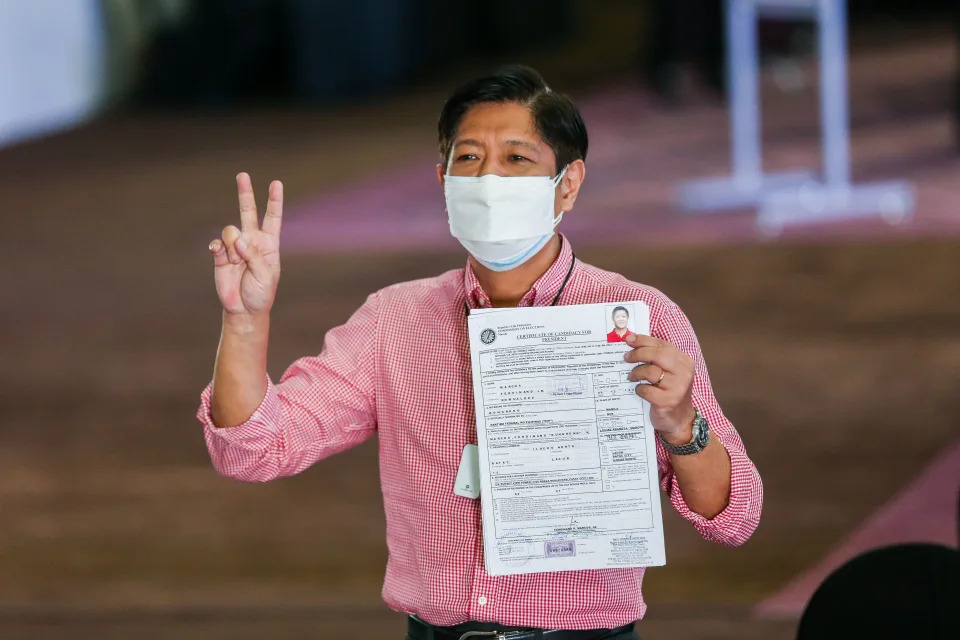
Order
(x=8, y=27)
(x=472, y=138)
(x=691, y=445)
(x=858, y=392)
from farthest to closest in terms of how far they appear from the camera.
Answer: (x=8, y=27)
(x=858, y=392)
(x=472, y=138)
(x=691, y=445)

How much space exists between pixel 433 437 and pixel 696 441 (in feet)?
1.19

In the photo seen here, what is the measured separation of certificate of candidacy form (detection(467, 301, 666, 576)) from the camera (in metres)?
1.73

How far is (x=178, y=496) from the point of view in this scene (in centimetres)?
445

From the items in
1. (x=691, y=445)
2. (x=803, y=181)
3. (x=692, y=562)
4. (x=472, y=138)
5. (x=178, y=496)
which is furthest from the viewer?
(x=803, y=181)

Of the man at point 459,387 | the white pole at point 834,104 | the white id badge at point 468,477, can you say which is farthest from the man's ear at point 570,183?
the white pole at point 834,104

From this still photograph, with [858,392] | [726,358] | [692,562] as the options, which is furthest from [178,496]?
[858,392]

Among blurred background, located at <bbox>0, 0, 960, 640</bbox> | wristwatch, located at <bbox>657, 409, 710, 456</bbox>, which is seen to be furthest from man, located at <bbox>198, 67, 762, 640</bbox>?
blurred background, located at <bbox>0, 0, 960, 640</bbox>

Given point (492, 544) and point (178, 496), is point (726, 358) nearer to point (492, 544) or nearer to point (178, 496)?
point (178, 496)

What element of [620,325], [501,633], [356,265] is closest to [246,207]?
[620,325]

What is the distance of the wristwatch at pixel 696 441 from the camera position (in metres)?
1.69

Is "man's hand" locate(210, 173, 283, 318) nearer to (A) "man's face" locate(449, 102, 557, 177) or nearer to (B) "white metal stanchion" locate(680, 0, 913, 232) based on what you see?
(A) "man's face" locate(449, 102, 557, 177)

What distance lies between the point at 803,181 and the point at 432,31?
206 centimetres

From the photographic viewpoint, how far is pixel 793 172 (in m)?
5.91

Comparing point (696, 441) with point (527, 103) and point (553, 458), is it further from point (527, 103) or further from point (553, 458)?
point (527, 103)
